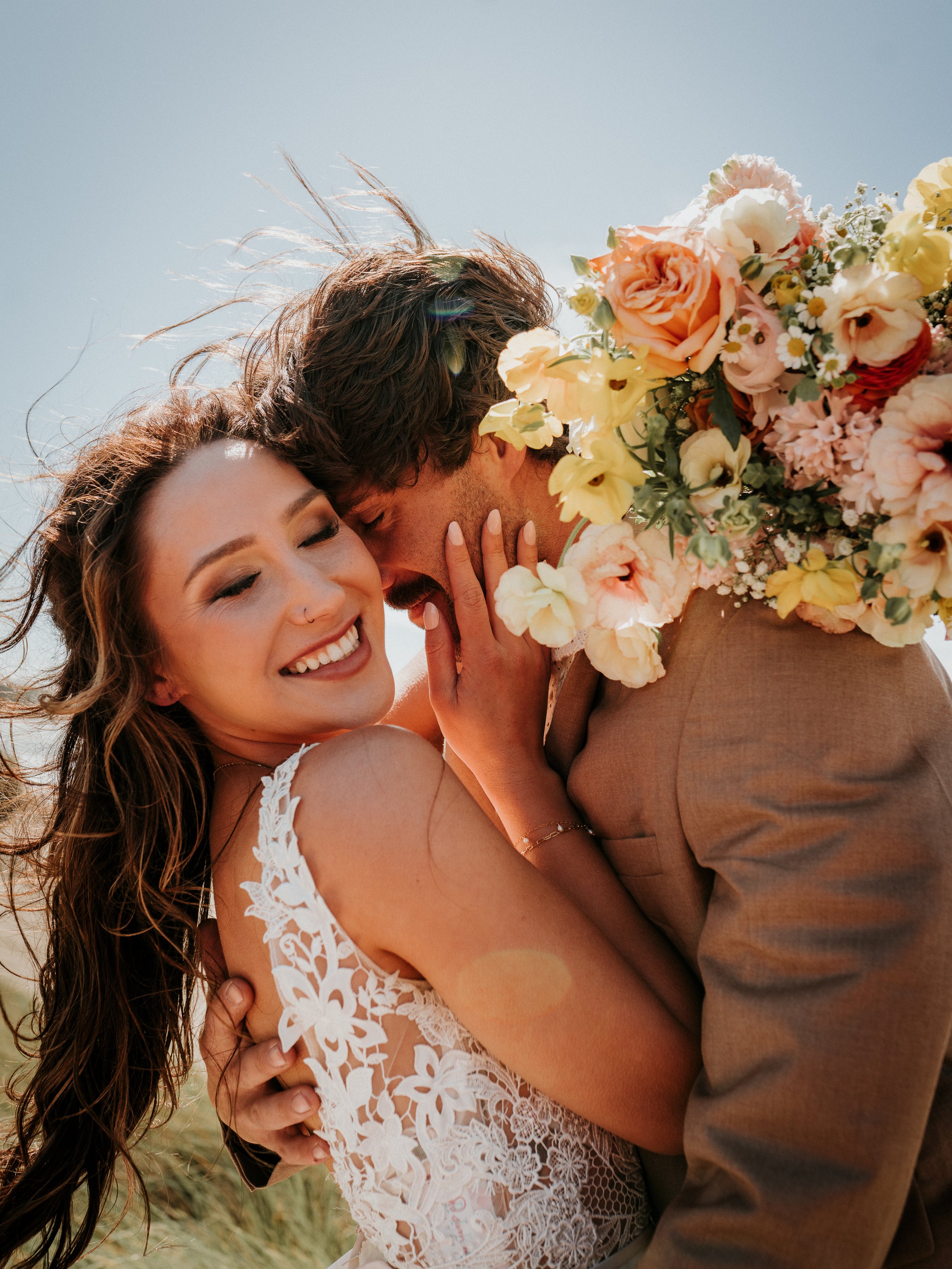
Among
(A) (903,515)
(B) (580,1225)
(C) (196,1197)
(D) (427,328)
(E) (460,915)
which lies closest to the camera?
(A) (903,515)

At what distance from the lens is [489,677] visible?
9.50 feet

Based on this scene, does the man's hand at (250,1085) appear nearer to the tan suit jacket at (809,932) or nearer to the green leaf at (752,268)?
the tan suit jacket at (809,932)

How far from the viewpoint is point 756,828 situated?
1.83 m

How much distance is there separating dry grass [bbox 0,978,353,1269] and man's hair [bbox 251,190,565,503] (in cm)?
371

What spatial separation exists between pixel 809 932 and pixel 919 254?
1.30 metres

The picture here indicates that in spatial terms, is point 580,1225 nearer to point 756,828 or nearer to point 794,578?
point 756,828

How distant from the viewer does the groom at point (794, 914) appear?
1633mm

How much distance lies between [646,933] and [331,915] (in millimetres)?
811

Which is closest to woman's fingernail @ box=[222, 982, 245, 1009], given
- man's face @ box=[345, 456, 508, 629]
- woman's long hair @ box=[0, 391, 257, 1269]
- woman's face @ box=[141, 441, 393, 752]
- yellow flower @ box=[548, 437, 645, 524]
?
woman's long hair @ box=[0, 391, 257, 1269]

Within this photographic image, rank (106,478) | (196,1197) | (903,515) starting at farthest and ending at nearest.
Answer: (196,1197), (106,478), (903,515)

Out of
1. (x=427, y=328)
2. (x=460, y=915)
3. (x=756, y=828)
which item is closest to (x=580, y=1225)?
(x=460, y=915)

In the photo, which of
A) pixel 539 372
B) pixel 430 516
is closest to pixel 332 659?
pixel 430 516

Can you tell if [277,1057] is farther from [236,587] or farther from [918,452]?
[918,452]

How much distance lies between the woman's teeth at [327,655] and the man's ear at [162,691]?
0.44 meters
